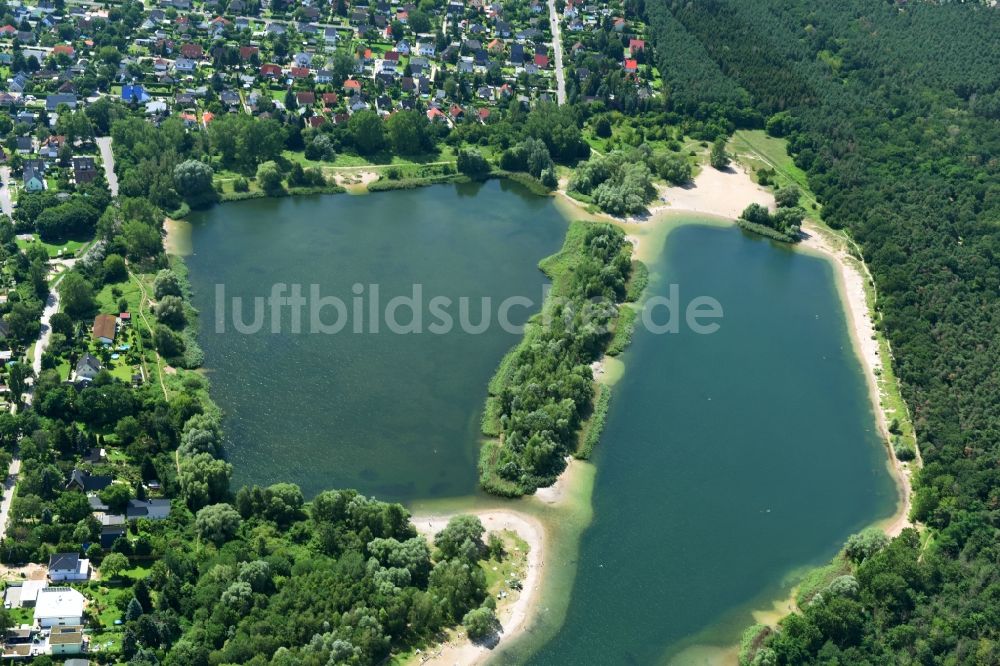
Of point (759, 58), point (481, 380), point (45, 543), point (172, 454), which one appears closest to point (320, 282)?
point (481, 380)

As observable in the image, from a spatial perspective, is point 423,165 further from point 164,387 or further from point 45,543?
point 45,543

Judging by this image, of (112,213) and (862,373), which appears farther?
(112,213)

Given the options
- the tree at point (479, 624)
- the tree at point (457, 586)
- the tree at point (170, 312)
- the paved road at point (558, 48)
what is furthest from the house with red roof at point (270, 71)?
the tree at point (479, 624)

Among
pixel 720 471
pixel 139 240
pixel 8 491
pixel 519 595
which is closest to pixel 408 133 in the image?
pixel 139 240

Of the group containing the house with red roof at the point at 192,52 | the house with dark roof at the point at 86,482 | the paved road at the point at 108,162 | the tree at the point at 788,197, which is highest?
the tree at the point at 788,197

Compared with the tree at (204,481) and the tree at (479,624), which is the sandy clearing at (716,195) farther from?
the tree at (479,624)

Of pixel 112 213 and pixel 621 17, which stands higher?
pixel 621 17
